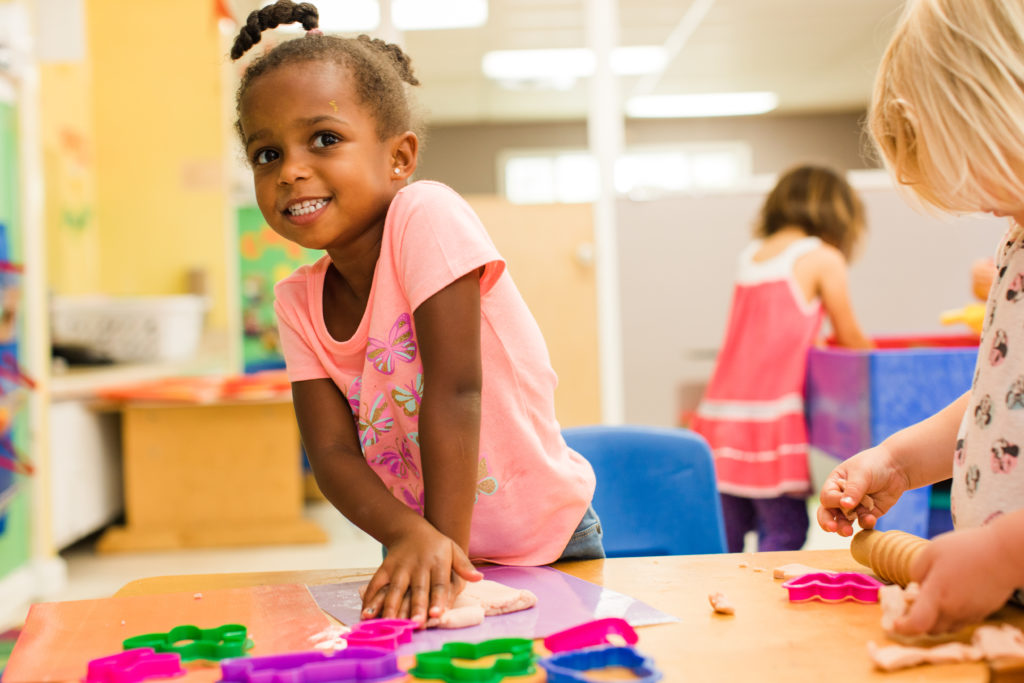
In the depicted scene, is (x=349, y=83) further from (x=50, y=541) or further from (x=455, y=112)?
(x=455, y=112)

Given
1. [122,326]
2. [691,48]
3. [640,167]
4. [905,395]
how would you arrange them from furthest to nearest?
1. [640,167]
2. [691,48]
3. [122,326]
4. [905,395]

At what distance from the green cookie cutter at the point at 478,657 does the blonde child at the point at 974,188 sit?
22cm

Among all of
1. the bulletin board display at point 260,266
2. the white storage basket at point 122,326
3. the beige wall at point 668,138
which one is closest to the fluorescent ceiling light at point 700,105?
the beige wall at point 668,138

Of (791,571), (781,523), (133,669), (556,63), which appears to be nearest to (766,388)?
(781,523)

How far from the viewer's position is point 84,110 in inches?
164

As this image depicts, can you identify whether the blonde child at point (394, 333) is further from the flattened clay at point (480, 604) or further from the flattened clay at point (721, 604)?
the flattened clay at point (721, 604)

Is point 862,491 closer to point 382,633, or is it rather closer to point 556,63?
point 382,633

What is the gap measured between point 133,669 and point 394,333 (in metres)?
0.34

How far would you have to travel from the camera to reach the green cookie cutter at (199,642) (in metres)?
0.58

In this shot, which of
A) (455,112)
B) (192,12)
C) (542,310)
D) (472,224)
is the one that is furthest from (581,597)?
(455,112)

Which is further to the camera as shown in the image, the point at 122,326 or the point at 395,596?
the point at 122,326

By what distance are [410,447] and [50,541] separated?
2.02 meters

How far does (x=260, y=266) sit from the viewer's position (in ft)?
12.9

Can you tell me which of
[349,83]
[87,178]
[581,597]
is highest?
[87,178]
